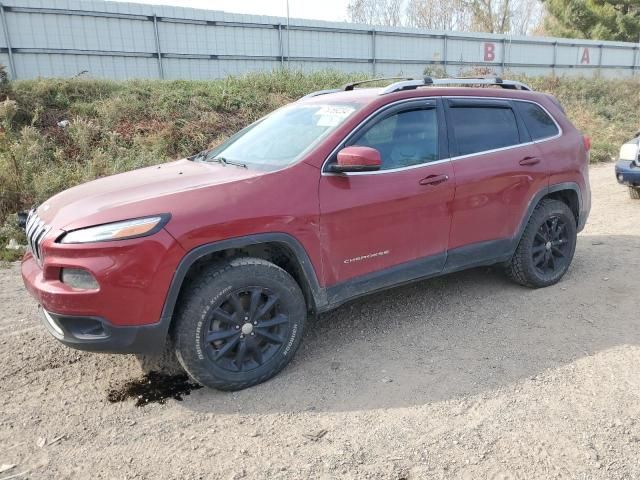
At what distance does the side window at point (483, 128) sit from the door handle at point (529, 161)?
6.6 inches

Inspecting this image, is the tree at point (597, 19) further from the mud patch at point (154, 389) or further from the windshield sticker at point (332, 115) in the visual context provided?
the mud patch at point (154, 389)

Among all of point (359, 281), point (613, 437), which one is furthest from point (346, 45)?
point (613, 437)

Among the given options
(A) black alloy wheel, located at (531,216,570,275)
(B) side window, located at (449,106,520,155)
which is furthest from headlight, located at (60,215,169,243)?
(A) black alloy wheel, located at (531,216,570,275)

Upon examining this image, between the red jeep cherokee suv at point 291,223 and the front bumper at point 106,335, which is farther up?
the red jeep cherokee suv at point 291,223

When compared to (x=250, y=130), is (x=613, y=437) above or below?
below

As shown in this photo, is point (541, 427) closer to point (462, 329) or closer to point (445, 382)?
point (445, 382)

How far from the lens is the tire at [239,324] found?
3.02 metres

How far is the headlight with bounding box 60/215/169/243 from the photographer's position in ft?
9.12

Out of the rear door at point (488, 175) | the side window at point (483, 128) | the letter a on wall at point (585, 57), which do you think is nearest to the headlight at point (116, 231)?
the rear door at point (488, 175)

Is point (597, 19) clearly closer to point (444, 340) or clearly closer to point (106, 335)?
point (444, 340)

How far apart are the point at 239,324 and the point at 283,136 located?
147 cm

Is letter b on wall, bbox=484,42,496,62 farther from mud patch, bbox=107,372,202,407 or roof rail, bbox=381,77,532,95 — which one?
mud patch, bbox=107,372,202,407

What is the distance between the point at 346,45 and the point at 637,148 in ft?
37.7

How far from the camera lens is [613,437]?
2.72 m
